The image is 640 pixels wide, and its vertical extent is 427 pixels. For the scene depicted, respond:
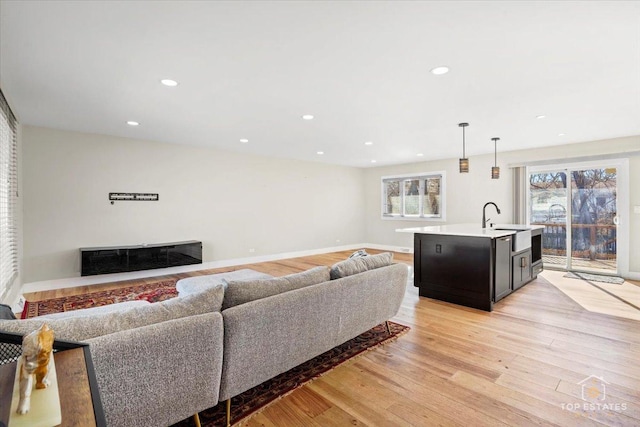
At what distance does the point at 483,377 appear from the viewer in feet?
7.88

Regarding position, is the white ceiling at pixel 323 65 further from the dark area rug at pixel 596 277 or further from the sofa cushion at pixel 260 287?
the dark area rug at pixel 596 277

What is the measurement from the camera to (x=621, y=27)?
2240 mm

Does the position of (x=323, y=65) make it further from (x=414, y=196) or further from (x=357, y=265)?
(x=414, y=196)

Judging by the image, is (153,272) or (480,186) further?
(480,186)

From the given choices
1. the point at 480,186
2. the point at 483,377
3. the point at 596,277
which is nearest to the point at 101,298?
the point at 483,377

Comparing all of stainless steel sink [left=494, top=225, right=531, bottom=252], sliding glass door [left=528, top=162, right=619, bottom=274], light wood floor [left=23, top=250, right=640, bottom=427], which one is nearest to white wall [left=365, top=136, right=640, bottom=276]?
sliding glass door [left=528, top=162, right=619, bottom=274]

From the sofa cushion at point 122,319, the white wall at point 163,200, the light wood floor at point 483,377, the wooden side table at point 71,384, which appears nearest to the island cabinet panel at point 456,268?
the light wood floor at point 483,377

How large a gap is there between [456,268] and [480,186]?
3.91 m

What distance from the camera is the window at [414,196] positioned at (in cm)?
823

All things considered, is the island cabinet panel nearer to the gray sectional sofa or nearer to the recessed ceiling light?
the gray sectional sofa

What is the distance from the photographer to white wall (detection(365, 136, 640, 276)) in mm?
5516

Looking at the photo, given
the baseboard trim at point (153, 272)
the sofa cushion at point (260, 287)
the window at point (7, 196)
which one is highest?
the window at point (7, 196)

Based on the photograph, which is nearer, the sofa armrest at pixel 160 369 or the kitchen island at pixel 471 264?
the sofa armrest at pixel 160 369

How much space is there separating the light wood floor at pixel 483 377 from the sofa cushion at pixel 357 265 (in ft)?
2.42
